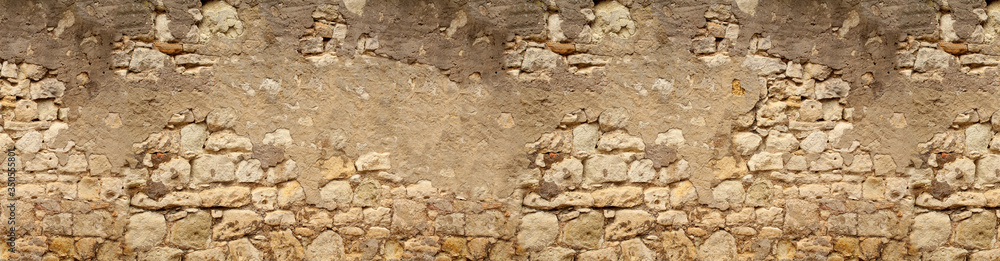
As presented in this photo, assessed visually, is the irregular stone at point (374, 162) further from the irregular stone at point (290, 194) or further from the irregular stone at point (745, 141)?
the irregular stone at point (745, 141)

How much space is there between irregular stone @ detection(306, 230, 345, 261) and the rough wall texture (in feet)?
0.04

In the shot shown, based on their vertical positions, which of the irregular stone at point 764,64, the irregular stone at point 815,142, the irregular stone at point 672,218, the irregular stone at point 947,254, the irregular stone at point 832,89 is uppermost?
the irregular stone at point 764,64

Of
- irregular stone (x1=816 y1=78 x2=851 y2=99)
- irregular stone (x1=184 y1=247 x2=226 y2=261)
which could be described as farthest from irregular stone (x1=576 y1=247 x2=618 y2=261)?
irregular stone (x1=184 y1=247 x2=226 y2=261)

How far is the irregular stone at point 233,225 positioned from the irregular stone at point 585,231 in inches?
74.1

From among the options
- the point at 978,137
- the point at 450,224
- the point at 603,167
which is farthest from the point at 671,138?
the point at 978,137

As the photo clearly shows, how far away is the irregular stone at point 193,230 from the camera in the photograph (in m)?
4.44

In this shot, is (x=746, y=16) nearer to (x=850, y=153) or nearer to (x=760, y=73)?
(x=760, y=73)

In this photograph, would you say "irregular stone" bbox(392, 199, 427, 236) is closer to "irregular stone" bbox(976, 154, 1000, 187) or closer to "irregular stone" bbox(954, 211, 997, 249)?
"irregular stone" bbox(954, 211, 997, 249)

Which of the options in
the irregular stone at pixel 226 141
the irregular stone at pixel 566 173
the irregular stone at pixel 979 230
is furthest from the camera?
the irregular stone at pixel 979 230

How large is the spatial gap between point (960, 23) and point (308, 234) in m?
4.20

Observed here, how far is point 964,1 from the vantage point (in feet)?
14.7

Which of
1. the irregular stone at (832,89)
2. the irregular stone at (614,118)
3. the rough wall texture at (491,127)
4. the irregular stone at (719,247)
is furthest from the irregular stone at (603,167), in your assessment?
the irregular stone at (832,89)

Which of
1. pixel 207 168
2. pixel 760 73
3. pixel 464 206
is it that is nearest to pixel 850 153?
pixel 760 73

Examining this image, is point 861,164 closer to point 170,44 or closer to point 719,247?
point 719,247
